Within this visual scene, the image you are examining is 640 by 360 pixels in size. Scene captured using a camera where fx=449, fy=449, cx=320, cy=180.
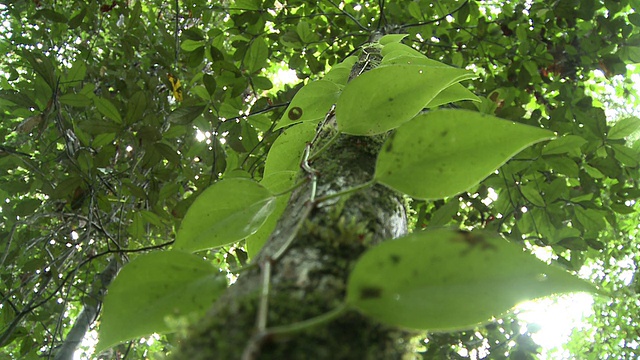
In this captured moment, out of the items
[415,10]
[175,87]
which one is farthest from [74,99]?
[415,10]

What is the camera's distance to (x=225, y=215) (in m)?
0.51

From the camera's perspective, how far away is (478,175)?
442mm

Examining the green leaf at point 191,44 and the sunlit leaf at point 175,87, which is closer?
the green leaf at point 191,44

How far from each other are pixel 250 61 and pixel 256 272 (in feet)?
4.58

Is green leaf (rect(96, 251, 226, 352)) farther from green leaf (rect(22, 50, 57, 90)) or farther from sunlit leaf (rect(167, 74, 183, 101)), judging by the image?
sunlit leaf (rect(167, 74, 183, 101))

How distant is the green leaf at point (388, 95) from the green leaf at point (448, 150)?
0.11 metres

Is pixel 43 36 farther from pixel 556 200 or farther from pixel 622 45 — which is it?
pixel 622 45

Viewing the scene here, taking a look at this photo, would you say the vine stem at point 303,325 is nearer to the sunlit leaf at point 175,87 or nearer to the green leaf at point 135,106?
the green leaf at point 135,106

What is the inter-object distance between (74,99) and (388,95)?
4.48ft

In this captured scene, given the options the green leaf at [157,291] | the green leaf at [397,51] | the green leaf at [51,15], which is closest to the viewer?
the green leaf at [157,291]

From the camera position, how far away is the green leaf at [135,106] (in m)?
1.48

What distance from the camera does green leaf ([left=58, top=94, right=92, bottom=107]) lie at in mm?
1522

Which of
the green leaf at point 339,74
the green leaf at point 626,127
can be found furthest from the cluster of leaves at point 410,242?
the green leaf at point 626,127

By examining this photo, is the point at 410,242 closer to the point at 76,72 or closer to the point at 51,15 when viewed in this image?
the point at 76,72
